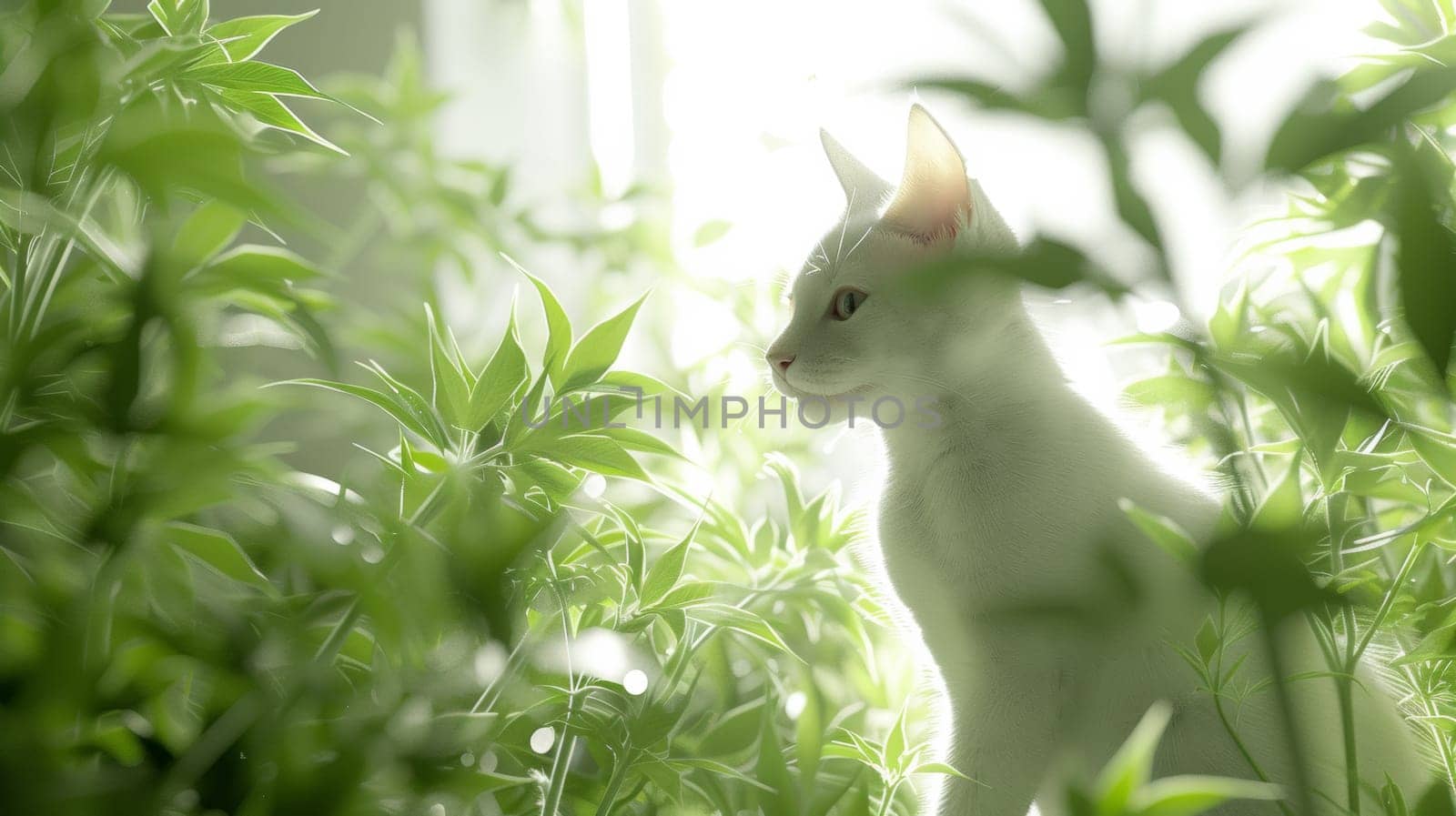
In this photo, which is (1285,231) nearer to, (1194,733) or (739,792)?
(1194,733)

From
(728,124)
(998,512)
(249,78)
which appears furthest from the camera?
(728,124)

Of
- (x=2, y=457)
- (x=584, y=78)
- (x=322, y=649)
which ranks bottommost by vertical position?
(x=584, y=78)

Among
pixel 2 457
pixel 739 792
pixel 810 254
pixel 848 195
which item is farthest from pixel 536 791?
pixel 848 195

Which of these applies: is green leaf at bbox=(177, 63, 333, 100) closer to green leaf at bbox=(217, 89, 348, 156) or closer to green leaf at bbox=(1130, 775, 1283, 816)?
green leaf at bbox=(217, 89, 348, 156)

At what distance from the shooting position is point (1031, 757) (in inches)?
24.1

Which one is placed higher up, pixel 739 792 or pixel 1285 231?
pixel 1285 231

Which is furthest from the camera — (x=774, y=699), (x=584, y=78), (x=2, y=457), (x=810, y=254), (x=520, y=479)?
(x=584, y=78)

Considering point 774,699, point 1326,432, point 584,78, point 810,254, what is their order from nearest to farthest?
point 1326,432, point 774,699, point 810,254, point 584,78

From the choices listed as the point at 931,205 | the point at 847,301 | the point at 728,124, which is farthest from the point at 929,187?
the point at 728,124

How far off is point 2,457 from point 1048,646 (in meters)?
0.56

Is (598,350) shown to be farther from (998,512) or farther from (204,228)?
Result: (998,512)

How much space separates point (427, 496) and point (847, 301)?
430 mm

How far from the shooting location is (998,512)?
64 cm

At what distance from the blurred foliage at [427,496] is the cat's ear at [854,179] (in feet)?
1.07
